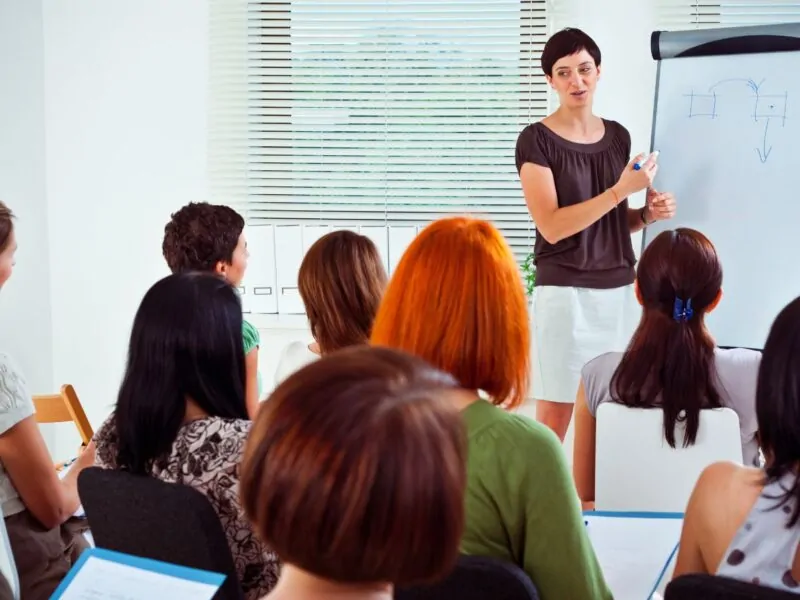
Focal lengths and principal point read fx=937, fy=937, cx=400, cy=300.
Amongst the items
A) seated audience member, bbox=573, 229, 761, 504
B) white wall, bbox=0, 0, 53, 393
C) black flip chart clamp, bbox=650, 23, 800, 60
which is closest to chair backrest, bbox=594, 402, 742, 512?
seated audience member, bbox=573, 229, 761, 504

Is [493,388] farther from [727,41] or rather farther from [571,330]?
[727,41]

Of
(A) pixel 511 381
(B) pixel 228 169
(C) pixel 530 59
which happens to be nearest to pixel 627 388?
(A) pixel 511 381

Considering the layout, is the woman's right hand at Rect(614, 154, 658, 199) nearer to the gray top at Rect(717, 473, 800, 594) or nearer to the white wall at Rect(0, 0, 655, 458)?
the white wall at Rect(0, 0, 655, 458)

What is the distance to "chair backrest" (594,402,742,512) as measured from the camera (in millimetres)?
1890

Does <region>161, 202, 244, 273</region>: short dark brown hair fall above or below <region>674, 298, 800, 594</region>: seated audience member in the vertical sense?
above

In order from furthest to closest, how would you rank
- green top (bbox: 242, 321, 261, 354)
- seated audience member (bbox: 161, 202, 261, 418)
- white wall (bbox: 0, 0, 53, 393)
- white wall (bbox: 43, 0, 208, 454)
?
white wall (bbox: 43, 0, 208, 454)
white wall (bbox: 0, 0, 53, 393)
seated audience member (bbox: 161, 202, 261, 418)
green top (bbox: 242, 321, 261, 354)

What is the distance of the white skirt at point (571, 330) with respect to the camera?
3.27 m

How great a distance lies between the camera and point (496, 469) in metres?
1.28

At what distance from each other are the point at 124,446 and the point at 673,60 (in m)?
2.51

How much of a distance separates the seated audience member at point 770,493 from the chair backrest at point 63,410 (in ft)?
6.53

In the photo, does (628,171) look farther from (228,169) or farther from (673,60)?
(228,169)

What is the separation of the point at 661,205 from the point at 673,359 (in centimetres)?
131

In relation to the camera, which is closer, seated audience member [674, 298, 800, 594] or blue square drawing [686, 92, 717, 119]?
seated audience member [674, 298, 800, 594]

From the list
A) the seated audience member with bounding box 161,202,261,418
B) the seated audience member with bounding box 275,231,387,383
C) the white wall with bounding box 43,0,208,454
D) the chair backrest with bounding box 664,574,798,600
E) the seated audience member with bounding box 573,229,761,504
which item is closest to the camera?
the chair backrest with bounding box 664,574,798,600
